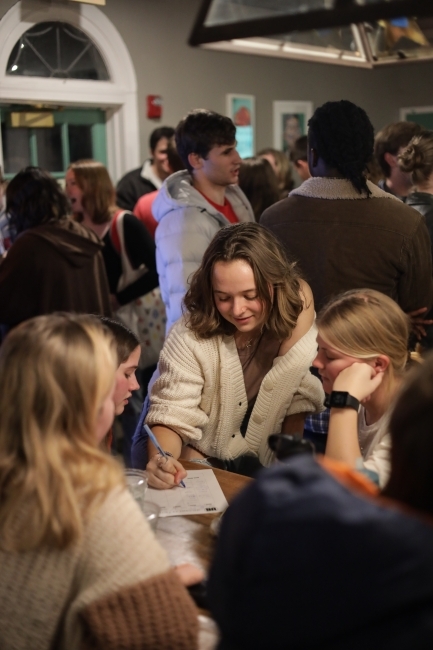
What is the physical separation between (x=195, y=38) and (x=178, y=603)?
1.03 metres

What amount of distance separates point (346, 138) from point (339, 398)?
0.95 m

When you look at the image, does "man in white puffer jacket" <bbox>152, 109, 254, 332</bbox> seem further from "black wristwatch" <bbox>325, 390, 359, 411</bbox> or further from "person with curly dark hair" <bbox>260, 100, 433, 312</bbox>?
"black wristwatch" <bbox>325, 390, 359, 411</bbox>

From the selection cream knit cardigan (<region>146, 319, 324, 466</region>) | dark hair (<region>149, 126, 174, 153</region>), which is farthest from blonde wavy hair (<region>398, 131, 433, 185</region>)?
dark hair (<region>149, 126, 174, 153</region>)

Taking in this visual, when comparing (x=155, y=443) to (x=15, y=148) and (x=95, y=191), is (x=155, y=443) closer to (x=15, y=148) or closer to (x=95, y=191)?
(x=95, y=191)

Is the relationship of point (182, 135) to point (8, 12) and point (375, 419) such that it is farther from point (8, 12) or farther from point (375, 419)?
point (8, 12)

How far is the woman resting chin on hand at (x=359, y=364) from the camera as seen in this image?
1.85 meters

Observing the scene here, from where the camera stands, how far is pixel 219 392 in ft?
7.15

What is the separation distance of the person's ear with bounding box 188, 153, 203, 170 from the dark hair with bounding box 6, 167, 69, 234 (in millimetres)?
546

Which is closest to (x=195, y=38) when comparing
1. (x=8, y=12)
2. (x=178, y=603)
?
(x=178, y=603)

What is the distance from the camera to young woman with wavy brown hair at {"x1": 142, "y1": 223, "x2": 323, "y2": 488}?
6.96 feet

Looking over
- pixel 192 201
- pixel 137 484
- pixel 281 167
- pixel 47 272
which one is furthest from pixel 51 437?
pixel 281 167

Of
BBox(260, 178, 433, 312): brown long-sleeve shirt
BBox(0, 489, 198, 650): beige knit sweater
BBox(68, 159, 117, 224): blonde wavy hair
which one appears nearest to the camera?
BBox(0, 489, 198, 650): beige knit sweater

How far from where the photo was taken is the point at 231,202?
3244mm

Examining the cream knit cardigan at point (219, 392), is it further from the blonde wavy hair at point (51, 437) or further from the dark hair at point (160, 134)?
the dark hair at point (160, 134)
